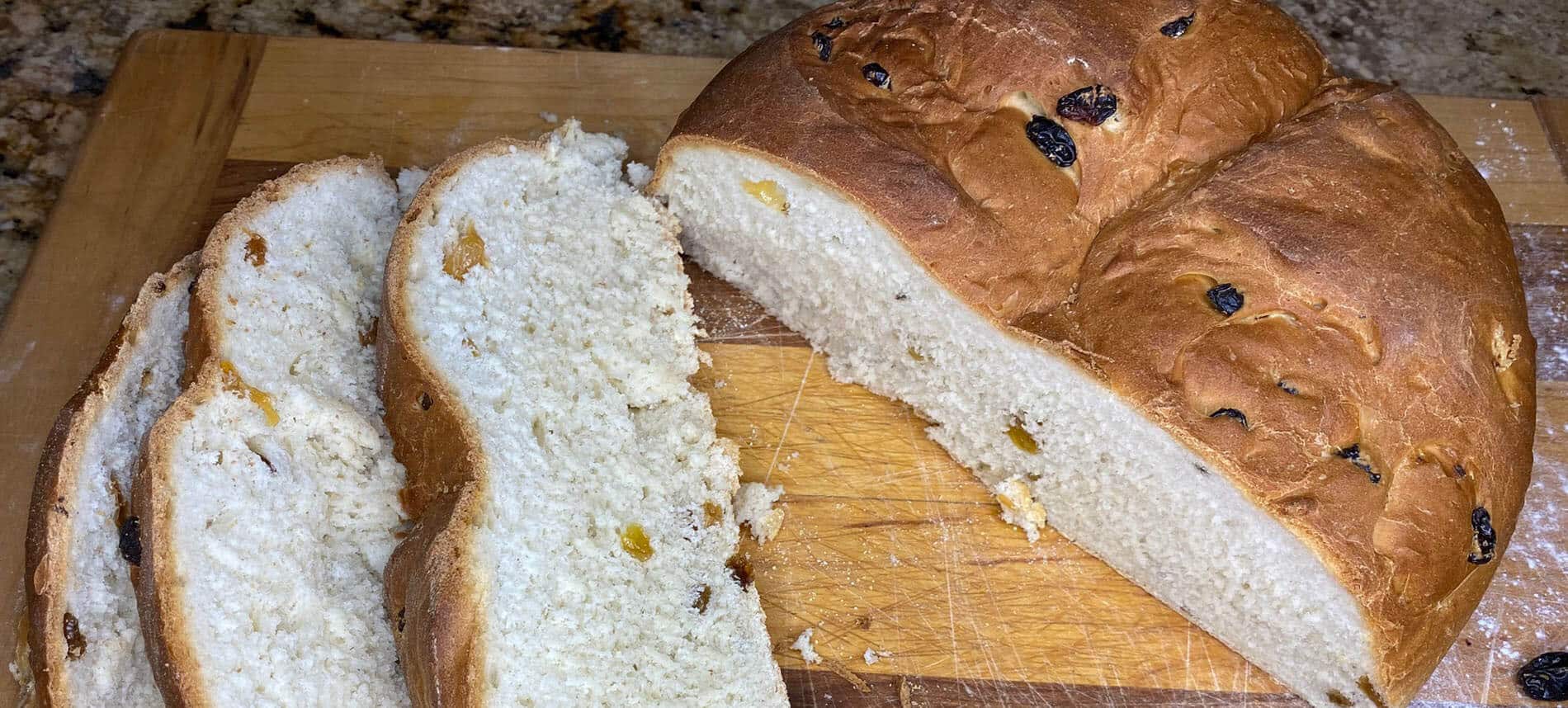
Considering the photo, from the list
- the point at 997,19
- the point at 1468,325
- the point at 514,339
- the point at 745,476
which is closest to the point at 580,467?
the point at 514,339

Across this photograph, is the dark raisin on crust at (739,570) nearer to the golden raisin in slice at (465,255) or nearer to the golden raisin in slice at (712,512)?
the golden raisin in slice at (712,512)

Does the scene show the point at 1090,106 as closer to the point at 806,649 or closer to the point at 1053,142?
the point at 1053,142

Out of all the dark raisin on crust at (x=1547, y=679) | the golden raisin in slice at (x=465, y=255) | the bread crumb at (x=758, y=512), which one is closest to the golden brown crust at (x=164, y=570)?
the golden raisin in slice at (x=465, y=255)

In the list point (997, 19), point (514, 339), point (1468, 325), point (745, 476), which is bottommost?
point (745, 476)

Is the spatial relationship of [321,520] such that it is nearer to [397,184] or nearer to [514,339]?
[514,339]

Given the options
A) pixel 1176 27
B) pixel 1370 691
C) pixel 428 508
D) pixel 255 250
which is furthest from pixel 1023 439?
pixel 255 250
